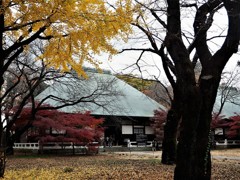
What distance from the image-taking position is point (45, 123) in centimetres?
2170

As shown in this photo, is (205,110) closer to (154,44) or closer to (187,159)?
(187,159)

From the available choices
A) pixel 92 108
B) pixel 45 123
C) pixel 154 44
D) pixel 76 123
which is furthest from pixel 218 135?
pixel 154 44

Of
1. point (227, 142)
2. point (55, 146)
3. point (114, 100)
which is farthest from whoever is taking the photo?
point (227, 142)

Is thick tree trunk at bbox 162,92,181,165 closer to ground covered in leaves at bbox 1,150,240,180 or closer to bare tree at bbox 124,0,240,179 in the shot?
ground covered in leaves at bbox 1,150,240,180

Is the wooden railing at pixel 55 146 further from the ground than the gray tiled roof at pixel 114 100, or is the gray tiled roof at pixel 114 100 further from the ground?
the gray tiled roof at pixel 114 100

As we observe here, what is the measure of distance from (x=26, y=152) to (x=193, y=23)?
20293 mm

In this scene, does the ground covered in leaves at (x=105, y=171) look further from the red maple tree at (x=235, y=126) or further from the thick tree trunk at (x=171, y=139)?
the red maple tree at (x=235, y=126)

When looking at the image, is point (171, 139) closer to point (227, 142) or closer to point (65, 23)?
point (65, 23)

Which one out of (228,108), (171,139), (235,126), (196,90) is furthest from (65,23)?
(228,108)

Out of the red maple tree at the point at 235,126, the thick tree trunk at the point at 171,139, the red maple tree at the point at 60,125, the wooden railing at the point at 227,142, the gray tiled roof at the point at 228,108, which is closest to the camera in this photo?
the thick tree trunk at the point at 171,139

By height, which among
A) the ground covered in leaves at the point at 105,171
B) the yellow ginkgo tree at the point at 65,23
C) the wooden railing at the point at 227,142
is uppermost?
the yellow ginkgo tree at the point at 65,23

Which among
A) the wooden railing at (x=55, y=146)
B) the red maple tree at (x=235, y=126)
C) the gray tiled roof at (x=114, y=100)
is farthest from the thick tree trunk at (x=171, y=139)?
the red maple tree at (x=235, y=126)

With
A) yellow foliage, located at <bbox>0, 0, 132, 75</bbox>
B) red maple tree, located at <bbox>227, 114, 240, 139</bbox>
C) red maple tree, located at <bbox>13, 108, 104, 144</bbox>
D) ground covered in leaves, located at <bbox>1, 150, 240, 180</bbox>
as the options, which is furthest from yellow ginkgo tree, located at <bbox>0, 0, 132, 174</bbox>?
red maple tree, located at <bbox>227, 114, 240, 139</bbox>

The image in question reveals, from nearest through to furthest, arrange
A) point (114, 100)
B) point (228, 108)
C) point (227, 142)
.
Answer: point (114, 100) → point (227, 142) → point (228, 108)
